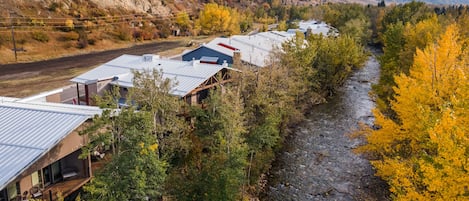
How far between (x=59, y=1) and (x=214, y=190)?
71.5 m

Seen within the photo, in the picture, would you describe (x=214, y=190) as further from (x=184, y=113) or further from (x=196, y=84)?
(x=196, y=84)

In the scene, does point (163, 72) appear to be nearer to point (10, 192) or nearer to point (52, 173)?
point (52, 173)

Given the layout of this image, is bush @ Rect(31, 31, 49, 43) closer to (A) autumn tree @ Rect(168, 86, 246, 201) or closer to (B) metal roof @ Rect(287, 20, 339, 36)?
(B) metal roof @ Rect(287, 20, 339, 36)

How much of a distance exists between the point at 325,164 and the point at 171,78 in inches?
506

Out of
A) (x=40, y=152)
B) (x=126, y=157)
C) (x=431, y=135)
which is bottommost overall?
(x=40, y=152)

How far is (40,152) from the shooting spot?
13.6 m

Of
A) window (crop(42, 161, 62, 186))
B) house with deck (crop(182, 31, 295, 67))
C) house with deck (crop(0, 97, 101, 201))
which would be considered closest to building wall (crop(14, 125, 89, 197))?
house with deck (crop(0, 97, 101, 201))

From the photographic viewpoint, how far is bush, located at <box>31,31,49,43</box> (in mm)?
57850

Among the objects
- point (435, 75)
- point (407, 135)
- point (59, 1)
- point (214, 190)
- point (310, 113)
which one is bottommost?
point (310, 113)

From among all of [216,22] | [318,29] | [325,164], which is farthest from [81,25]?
[325,164]

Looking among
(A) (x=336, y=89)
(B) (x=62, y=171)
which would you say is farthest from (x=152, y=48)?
(B) (x=62, y=171)

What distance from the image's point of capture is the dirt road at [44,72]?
38.1 metres

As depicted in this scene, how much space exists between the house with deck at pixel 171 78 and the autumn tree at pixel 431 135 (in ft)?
39.9

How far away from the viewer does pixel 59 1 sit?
244 feet
